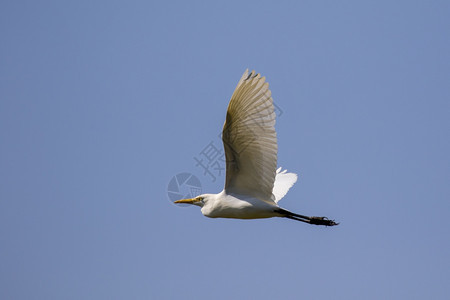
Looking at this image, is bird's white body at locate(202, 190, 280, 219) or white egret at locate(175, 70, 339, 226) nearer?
white egret at locate(175, 70, 339, 226)

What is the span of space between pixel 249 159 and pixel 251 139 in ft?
1.53

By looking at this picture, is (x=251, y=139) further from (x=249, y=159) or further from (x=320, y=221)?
(x=320, y=221)

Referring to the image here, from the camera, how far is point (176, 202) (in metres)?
15.0

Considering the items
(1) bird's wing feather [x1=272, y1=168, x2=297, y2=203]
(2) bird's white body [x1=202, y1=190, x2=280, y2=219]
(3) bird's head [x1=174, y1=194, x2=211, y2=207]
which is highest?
(1) bird's wing feather [x1=272, y1=168, x2=297, y2=203]

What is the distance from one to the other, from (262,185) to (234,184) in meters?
0.57

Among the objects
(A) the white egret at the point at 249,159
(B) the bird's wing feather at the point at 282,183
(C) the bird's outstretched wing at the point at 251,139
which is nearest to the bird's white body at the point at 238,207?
(A) the white egret at the point at 249,159

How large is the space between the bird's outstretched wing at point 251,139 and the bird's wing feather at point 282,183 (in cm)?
233

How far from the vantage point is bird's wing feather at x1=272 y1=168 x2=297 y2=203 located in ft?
50.9

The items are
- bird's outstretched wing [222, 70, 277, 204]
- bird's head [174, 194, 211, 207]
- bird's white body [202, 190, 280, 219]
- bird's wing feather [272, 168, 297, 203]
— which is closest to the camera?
bird's outstretched wing [222, 70, 277, 204]

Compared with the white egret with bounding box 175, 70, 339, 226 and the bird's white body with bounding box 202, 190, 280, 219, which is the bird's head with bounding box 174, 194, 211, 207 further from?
the bird's white body with bounding box 202, 190, 280, 219

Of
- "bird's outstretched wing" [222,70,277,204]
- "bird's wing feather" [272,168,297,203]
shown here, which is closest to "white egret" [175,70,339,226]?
"bird's outstretched wing" [222,70,277,204]

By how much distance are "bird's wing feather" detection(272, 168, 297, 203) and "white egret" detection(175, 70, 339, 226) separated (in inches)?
81.6

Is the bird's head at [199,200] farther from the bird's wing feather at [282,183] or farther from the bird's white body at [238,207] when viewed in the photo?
the bird's wing feather at [282,183]

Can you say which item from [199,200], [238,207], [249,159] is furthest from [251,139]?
[199,200]
